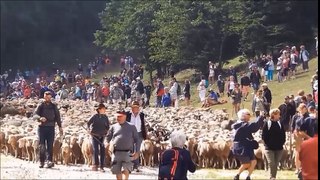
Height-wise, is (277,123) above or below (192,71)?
below

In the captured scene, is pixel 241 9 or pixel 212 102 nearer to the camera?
pixel 212 102

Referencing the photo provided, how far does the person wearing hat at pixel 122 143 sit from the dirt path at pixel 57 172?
6.78ft

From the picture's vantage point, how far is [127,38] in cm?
5416

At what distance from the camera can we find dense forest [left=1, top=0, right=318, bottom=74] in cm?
4366

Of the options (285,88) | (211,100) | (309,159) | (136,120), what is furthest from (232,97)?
(309,159)

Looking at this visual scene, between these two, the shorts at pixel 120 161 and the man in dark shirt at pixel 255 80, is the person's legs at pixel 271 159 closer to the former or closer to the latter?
the shorts at pixel 120 161

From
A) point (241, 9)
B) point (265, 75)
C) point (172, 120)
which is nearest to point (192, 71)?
point (241, 9)

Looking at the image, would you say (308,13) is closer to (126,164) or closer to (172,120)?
(172,120)

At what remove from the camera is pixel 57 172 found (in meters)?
15.1

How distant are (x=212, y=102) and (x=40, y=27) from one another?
4208cm

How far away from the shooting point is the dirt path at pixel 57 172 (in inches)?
566

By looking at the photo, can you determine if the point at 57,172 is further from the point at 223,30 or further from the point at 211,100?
the point at 223,30

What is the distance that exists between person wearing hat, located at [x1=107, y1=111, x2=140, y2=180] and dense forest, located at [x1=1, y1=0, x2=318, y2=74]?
2019 centimetres

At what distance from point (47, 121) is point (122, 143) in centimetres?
326
